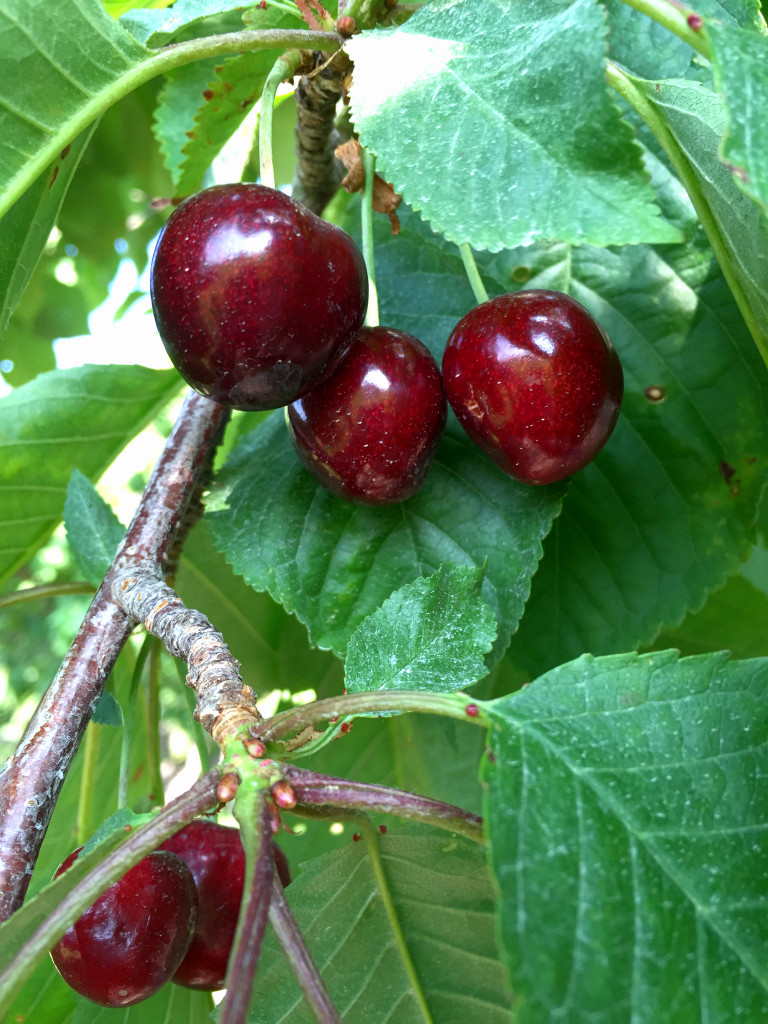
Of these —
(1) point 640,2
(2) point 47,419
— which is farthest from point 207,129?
(1) point 640,2

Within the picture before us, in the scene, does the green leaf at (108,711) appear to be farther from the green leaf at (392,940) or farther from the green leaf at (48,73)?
the green leaf at (48,73)

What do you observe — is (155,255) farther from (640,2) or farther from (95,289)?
(95,289)

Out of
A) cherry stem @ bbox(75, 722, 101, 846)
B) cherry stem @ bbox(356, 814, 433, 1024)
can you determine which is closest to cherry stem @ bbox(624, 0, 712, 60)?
cherry stem @ bbox(356, 814, 433, 1024)

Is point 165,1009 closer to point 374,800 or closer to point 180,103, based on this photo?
point 374,800

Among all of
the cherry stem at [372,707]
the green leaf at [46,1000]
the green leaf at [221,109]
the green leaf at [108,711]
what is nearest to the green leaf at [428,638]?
the cherry stem at [372,707]

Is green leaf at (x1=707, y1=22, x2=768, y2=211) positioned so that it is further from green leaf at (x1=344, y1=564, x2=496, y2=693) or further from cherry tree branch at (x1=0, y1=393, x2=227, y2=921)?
cherry tree branch at (x1=0, y1=393, x2=227, y2=921)

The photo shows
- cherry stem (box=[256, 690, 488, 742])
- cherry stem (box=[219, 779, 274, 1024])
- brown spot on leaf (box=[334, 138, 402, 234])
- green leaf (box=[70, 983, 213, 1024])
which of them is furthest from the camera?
brown spot on leaf (box=[334, 138, 402, 234])
